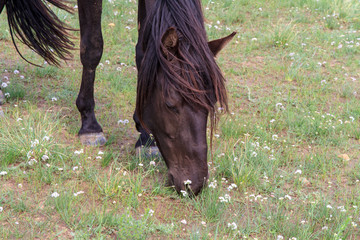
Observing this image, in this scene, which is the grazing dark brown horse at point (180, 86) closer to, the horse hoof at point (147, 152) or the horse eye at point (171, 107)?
the horse eye at point (171, 107)

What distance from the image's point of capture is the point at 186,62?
2.87 m

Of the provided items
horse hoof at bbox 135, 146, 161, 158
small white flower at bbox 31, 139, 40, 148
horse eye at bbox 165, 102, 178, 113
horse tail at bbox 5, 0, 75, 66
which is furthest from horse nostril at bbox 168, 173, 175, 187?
horse tail at bbox 5, 0, 75, 66

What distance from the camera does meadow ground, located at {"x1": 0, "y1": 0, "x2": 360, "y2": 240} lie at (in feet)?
10.1

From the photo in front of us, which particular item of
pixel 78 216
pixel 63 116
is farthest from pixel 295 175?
pixel 63 116

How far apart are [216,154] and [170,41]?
4.72 feet

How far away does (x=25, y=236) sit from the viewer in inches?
110

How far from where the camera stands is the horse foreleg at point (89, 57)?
161 inches

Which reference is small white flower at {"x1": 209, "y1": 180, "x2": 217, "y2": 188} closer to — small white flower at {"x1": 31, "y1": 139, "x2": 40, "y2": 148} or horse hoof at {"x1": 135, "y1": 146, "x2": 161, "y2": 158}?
horse hoof at {"x1": 135, "y1": 146, "x2": 161, "y2": 158}

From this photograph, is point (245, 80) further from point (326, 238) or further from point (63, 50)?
point (326, 238)

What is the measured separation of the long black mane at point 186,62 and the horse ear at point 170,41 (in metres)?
0.03

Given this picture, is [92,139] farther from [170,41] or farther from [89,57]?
[170,41]

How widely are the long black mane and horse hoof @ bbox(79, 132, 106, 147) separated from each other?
1.34m

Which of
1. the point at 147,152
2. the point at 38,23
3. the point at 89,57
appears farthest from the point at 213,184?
the point at 38,23

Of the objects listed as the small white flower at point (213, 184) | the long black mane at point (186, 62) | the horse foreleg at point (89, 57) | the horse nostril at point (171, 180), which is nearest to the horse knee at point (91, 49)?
the horse foreleg at point (89, 57)
